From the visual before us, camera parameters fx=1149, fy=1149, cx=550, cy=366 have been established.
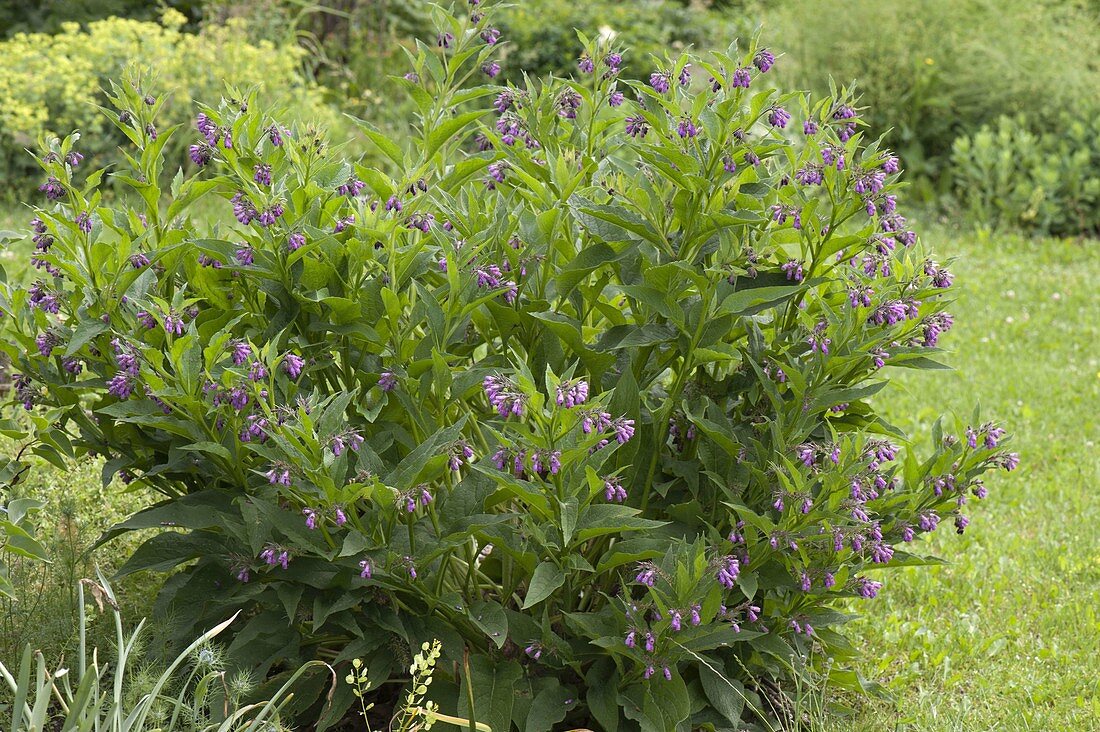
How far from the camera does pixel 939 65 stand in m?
9.89

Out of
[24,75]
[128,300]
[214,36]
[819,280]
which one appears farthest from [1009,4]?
[128,300]

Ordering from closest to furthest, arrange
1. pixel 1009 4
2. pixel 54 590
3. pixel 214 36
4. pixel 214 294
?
pixel 214 294 < pixel 54 590 < pixel 214 36 < pixel 1009 4

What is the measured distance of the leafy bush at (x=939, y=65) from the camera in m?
9.54

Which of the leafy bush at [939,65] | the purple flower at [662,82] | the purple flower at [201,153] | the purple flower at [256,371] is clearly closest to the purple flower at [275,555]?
the purple flower at [256,371]

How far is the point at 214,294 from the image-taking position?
9.24ft

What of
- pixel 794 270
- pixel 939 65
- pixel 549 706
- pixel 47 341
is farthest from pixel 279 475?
pixel 939 65

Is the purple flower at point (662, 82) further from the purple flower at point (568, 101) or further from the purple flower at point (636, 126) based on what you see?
the purple flower at point (568, 101)

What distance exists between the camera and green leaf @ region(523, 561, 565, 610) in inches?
94.0

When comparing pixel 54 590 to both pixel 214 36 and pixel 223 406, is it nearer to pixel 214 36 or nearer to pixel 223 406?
pixel 223 406

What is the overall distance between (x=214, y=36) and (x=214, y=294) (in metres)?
7.39

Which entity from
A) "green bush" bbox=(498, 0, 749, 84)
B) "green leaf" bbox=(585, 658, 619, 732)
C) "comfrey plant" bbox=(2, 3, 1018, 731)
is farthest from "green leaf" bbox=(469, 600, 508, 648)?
"green bush" bbox=(498, 0, 749, 84)

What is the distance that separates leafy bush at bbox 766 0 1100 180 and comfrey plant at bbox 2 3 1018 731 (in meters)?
7.18

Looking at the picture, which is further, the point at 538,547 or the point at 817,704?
the point at 817,704

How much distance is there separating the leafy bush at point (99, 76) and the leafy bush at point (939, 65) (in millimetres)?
4388
